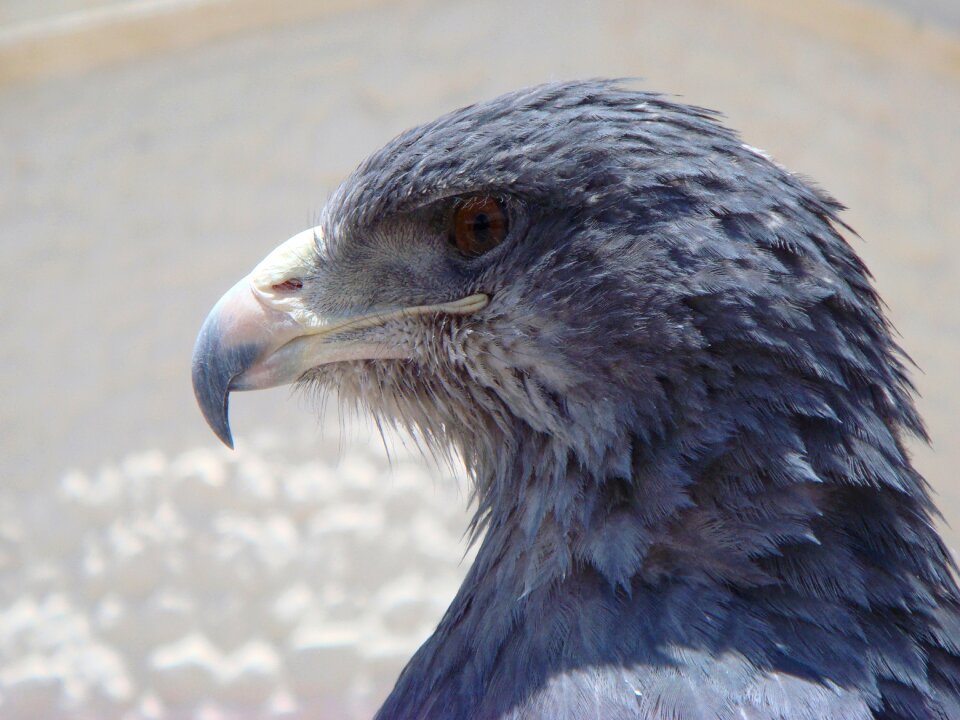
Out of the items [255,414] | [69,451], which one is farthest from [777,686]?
[69,451]

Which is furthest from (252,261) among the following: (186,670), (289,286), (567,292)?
(567,292)

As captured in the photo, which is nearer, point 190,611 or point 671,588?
point 671,588

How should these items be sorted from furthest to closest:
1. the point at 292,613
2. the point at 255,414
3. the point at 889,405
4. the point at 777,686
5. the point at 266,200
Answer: the point at 266,200, the point at 255,414, the point at 292,613, the point at 889,405, the point at 777,686

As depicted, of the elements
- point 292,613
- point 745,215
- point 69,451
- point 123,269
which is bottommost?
point 292,613

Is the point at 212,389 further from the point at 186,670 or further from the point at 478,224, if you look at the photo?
the point at 186,670

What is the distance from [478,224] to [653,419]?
0.48m

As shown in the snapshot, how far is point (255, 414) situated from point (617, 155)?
4838 millimetres

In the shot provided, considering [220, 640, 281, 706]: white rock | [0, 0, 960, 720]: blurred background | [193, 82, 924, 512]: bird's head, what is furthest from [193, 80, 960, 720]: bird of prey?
[220, 640, 281, 706]: white rock

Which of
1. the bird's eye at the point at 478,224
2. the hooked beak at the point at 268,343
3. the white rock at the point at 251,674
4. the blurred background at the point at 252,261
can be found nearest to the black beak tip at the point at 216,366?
the hooked beak at the point at 268,343

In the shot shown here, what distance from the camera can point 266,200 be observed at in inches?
276

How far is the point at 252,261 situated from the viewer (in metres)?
6.83

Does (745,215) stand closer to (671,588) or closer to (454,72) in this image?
(671,588)

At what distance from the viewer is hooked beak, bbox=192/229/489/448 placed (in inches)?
87.7

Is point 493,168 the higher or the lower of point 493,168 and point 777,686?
the higher
